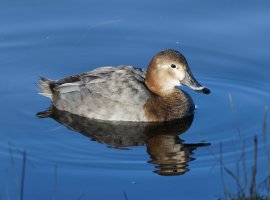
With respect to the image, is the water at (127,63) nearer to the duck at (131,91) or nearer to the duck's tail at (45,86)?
the duck's tail at (45,86)

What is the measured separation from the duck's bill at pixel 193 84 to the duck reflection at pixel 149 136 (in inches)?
15.4

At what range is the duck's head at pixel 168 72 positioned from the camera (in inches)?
399

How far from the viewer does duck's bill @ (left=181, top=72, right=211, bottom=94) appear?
10.1 meters

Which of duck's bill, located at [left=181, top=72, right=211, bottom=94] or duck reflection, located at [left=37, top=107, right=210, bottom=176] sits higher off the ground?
duck's bill, located at [left=181, top=72, right=211, bottom=94]

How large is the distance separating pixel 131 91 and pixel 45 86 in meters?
1.29

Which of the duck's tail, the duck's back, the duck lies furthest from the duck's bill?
the duck's tail

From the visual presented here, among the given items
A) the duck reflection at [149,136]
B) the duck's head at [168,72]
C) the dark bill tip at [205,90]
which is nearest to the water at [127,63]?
the duck reflection at [149,136]

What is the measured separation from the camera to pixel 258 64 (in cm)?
1116

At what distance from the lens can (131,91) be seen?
991 cm

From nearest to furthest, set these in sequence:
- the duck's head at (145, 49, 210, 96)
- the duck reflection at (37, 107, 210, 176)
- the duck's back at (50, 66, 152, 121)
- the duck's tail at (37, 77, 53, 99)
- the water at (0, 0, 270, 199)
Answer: the water at (0, 0, 270, 199)
the duck reflection at (37, 107, 210, 176)
the duck's back at (50, 66, 152, 121)
the duck's head at (145, 49, 210, 96)
the duck's tail at (37, 77, 53, 99)

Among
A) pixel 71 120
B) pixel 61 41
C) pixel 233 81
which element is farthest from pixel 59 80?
pixel 233 81

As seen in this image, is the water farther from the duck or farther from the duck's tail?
the duck

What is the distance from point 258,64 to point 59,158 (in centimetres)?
385

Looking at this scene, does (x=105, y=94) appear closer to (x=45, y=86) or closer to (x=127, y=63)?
(x=45, y=86)
